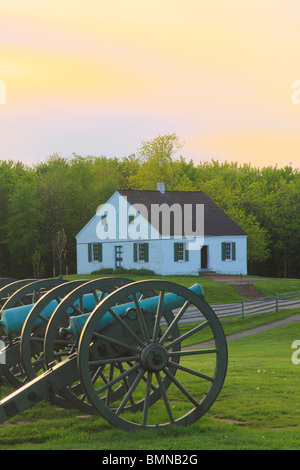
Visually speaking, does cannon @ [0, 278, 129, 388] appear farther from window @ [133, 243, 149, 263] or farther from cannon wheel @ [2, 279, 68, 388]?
window @ [133, 243, 149, 263]

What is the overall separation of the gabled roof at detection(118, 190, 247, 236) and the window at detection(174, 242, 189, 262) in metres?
2.37

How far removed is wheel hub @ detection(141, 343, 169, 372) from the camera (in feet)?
24.5

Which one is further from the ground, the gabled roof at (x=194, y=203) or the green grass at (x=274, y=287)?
the gabled roof at (x=194, y=203)

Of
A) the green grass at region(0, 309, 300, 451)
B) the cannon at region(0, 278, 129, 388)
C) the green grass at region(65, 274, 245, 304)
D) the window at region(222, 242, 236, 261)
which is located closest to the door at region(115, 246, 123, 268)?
the green grass at region(65, 274, 245, 304)

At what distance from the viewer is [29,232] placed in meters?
58.1

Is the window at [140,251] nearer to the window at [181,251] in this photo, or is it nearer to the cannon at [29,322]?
the window at [181,251]

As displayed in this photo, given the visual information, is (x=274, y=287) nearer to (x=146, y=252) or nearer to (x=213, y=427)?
(x=146, y=252)

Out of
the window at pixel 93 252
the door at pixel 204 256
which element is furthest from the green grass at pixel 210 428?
the window at pixel 93 252

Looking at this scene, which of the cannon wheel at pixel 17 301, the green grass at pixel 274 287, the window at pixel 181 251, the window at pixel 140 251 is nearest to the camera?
the cannon wheel at pixel 17 301

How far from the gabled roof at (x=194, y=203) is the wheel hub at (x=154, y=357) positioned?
40.1 m

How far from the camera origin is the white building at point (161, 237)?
151 feet

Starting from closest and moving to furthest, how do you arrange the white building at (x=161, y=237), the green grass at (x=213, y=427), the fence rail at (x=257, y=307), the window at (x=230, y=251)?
the green grass at (x=213, y=427)
the fence rail at (x=257, y=307)
the white building at (x=161, y=237)
the window at (x=230, y=251)

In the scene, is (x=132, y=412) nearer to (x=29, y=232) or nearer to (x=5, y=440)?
(x=5, y=440)
